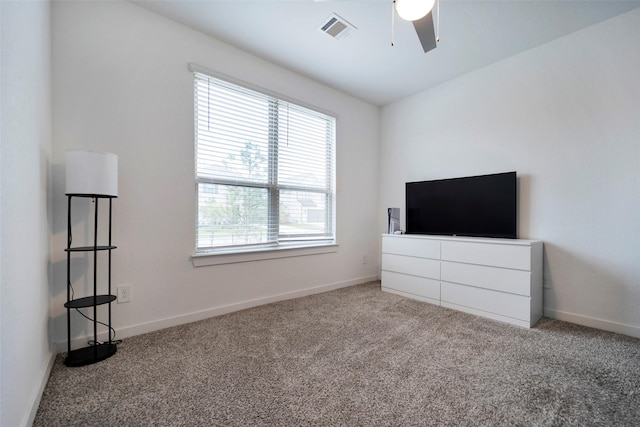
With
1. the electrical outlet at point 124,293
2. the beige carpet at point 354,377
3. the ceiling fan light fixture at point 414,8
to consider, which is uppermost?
the ceiling fan light fixture at point 414,8

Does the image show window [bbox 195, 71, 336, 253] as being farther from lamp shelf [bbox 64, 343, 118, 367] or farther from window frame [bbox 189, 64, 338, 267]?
lamp shelf [bbox 64, 343, 118, 367]

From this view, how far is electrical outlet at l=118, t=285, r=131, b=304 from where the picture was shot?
2.12m

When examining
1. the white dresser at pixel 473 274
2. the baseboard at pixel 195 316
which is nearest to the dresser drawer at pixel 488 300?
the white dresser at pixel 473 274

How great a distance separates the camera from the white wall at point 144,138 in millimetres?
1944

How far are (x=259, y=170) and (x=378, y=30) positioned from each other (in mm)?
1713

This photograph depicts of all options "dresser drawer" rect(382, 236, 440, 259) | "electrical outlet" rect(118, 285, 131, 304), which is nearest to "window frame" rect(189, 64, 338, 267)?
"electrical outlet" rect(118, 285, 131, 304)

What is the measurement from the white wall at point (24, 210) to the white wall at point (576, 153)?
3607 mm

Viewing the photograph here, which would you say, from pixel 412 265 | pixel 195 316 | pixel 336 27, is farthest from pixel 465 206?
pixel 195 316

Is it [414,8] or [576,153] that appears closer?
[414,8]

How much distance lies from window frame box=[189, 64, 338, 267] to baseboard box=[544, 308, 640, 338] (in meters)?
2.30

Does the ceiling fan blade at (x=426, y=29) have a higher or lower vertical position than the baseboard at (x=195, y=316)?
higher

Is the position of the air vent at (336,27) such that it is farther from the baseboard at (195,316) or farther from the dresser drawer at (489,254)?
the baseboard at (195,316)

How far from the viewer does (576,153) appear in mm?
2494

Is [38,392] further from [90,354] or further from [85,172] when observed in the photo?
[85,172]
